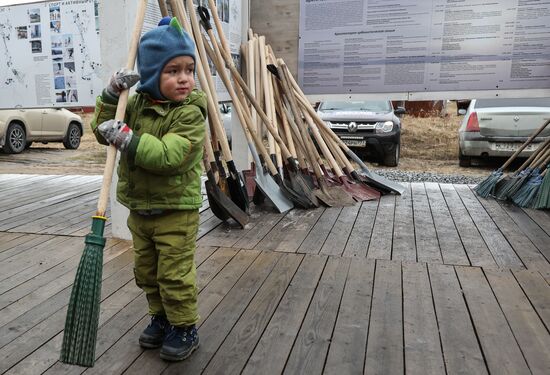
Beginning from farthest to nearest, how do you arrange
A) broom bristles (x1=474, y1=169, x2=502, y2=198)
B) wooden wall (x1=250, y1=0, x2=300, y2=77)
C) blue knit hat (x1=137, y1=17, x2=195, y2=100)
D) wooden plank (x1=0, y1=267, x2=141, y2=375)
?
wooden wall (x1=250, y1=0, x2=300, y2=77)
broom bristles (x1=474, y1=169, x2=502, y2=198)
wooden plank (x1=0, y1=267, x2=141, y2=375)
blue knit hat (x1=137, y1=17, x2=195, y2=100)

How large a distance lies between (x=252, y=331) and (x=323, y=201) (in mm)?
2534

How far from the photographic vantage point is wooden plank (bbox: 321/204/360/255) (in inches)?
125

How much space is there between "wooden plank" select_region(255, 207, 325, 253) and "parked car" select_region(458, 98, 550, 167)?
4319 millimetres

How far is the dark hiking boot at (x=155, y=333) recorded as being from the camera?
191 centimetres

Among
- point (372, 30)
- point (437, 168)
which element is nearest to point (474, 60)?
point (372, 30)

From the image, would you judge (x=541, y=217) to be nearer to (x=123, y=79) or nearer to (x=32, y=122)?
(x=123, y=79)

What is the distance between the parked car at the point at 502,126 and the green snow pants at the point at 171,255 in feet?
21.2

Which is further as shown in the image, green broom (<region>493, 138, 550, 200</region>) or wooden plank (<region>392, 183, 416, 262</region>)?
green broom (<region>493, 138, 550, 200</region>)

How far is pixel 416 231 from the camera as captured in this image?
11.9 ft

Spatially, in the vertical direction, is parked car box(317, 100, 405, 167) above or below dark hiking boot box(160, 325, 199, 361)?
above

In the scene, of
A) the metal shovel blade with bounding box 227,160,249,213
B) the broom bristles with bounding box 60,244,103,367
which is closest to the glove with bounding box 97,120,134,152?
the broom bristles with bounding box 60,244,103,367

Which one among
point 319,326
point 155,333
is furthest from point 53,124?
point 319,326

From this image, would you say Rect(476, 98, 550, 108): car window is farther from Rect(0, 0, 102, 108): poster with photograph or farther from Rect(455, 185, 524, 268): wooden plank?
Rect(0, 0, 102, 108): poster with photograph

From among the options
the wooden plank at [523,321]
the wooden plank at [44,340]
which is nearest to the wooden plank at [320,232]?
the wooden plank at [523,321]
